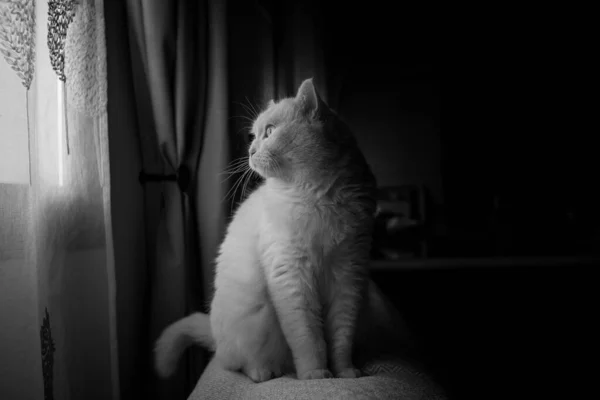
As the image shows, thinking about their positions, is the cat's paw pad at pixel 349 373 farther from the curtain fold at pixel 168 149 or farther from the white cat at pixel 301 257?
the curtain fold at pixel 168 149

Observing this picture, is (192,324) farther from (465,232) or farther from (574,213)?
(574,213)

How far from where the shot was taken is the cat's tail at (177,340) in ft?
3.07

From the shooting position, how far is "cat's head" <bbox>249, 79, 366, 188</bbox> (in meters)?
0.83

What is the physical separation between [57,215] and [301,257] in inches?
19.2

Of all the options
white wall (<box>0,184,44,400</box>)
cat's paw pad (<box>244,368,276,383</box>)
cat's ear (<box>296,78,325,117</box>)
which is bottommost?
cat's paw pad (<box>244,368,276,383</box>)

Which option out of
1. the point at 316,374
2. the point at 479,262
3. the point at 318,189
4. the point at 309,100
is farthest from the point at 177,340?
the point at 479,262

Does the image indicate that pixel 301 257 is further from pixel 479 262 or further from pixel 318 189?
pixel 479 262

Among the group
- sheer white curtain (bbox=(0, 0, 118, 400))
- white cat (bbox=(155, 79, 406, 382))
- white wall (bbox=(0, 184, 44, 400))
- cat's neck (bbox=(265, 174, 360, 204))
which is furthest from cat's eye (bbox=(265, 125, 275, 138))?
white wall (bbox=(0, 184, 44, 400))

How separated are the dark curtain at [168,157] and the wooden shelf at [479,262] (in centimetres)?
69

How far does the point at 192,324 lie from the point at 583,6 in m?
1.72

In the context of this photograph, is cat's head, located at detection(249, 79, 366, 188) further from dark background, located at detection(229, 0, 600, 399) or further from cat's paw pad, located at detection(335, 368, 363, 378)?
dark background, located at detection(229, 0, 600, 399)

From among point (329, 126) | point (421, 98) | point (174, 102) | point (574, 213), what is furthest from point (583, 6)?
point (174, 102)

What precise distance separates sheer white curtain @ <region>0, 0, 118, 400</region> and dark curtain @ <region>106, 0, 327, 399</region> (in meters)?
0.11

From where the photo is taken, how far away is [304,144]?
83 cm
